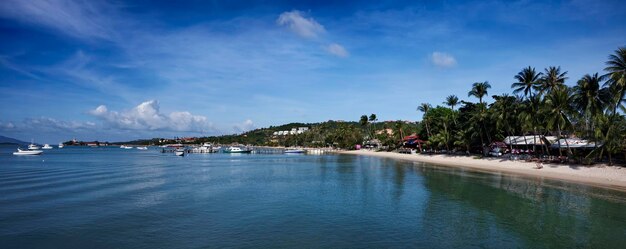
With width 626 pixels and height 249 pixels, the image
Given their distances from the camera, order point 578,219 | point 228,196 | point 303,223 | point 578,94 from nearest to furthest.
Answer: point 303,223 < point 578,219 < point 228,196 < point 578,94

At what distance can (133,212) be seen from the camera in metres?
21.6

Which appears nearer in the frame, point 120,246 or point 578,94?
point 120,246

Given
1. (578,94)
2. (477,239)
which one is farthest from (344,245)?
(578,94)

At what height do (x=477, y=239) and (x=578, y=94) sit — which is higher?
(x=578, y=94)

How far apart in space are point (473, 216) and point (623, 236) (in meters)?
6.35

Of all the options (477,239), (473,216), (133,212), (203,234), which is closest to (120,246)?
(203,234)

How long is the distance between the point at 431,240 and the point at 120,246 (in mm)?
12512

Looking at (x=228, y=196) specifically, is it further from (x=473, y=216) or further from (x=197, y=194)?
(x=473, y=216)

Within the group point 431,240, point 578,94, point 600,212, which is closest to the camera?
point 431,240

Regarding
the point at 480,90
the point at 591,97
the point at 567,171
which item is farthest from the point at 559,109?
the point at 480,90

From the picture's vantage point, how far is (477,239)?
16375 millimetres

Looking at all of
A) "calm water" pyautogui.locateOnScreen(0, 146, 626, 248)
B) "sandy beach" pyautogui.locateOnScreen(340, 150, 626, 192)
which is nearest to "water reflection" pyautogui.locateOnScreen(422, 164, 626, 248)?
"calm water" pyautogui.locateOnScreen(0, 146, 626, 248)

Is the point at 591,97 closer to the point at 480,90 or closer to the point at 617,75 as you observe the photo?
the point at 617,75

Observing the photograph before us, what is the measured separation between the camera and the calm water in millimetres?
16016
